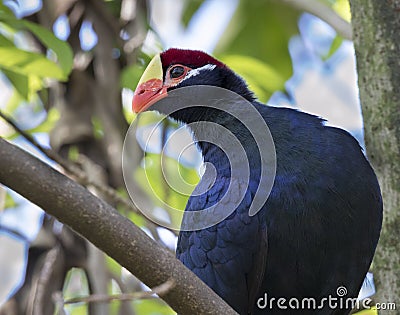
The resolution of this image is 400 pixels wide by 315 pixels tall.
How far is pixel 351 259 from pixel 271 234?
1.22 ft

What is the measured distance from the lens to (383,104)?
3027 millimetres

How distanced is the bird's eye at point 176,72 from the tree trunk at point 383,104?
0.90 meters

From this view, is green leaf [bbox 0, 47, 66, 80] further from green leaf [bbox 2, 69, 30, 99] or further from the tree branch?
the tree branch

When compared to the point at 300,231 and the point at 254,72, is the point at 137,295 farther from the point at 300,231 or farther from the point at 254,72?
the point at 254,72

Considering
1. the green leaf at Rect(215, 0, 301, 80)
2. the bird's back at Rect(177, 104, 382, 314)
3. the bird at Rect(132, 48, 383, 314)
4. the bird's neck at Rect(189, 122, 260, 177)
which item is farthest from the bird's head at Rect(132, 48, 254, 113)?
the green leaf at Rect(215, 0, 301, 80)

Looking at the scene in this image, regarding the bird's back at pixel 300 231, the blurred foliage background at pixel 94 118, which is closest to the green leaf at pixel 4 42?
the blurred foliage background at pixel 94 118

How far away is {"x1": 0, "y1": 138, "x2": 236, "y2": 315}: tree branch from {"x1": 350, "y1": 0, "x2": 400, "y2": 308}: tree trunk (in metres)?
1.09

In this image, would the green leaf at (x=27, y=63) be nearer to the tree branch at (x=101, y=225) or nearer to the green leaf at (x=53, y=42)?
the green leaf at (x=53, y=42)

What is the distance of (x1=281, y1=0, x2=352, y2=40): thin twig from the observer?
3729 millimetres

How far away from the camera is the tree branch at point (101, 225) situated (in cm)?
203

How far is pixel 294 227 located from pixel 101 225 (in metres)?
1.11

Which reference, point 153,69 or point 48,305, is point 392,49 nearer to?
point 153,69

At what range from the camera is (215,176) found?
131 inches

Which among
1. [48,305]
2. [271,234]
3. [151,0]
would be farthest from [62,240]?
[151,0]
